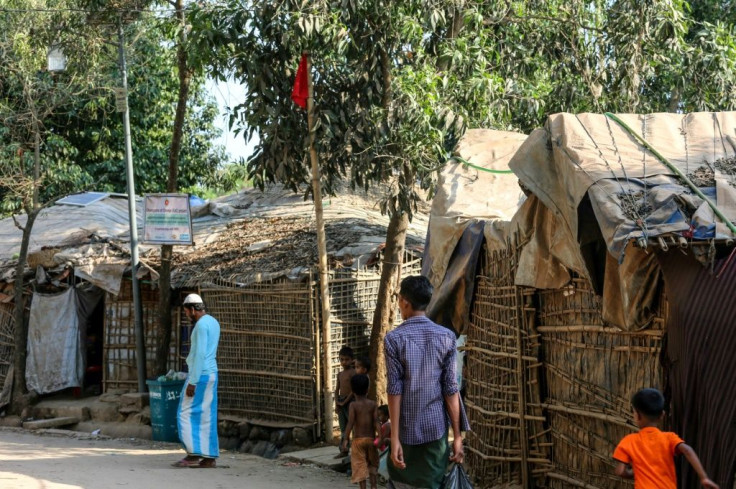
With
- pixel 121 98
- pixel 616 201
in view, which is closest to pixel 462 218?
pixel 616 201

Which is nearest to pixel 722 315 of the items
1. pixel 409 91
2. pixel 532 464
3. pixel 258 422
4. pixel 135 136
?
pixel 532 464

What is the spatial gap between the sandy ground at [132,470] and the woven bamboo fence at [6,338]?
3632 millimetres

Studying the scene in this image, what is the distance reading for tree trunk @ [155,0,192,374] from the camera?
13.4 metres

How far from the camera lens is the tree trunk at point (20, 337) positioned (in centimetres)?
1461

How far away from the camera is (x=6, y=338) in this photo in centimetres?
1620

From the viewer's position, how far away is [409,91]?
33.9ft

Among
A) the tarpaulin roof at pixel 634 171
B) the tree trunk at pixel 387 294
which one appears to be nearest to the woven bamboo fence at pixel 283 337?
the tree trunk at pixel 387 294

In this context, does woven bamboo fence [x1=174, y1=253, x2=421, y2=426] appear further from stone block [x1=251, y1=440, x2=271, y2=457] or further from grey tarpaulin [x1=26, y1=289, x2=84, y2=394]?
grey tarpaulin [x1=26, y1=289, x2=84, y2=394]

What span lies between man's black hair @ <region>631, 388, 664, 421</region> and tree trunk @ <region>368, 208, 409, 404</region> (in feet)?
21.7

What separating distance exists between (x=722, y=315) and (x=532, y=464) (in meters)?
3.14

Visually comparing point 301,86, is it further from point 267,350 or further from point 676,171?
point 676,171

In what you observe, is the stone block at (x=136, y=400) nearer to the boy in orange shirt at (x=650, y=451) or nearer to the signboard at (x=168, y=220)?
the signboard at (x=168, y=220)

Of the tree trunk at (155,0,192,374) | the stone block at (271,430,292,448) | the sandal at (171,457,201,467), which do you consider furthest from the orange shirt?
the tree trunk at (155,0,192,374)

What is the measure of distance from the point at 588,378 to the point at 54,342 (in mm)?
10629
